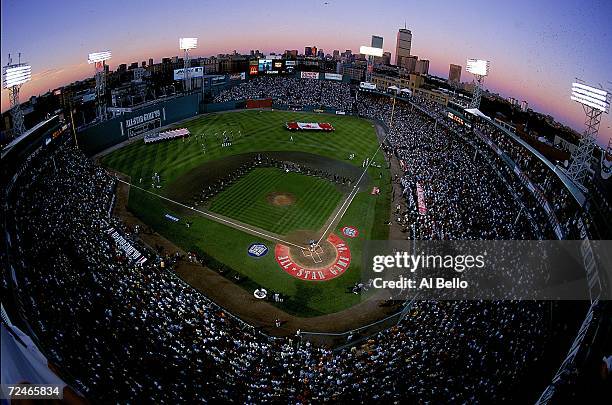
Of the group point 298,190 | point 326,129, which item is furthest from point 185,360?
point 326,129

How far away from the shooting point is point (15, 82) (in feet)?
132

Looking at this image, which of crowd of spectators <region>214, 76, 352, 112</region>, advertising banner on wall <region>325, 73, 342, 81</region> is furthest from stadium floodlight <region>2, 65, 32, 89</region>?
advertising banner on wall <region>325, 73, 342, 81</region>

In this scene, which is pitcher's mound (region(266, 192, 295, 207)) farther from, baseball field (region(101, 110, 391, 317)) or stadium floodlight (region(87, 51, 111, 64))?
stadium floodlight (region(87, 51, 111, 64))

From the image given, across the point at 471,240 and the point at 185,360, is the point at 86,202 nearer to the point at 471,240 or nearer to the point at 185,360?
the point at 185,360

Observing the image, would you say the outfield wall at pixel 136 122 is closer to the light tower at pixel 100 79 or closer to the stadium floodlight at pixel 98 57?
the light tower at pixel 100 79

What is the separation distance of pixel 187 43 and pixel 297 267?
210 feet

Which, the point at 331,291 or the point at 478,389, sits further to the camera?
the point at 331,291

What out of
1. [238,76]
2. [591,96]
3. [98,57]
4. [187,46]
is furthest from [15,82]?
[238,76]

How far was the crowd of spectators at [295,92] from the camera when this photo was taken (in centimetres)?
8956

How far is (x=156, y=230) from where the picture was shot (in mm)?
37219

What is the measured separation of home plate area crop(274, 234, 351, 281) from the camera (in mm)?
32500

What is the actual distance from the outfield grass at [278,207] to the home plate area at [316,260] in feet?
10.9

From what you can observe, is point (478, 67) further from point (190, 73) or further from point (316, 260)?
point (190, 73)

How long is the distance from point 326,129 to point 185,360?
57.9 m
